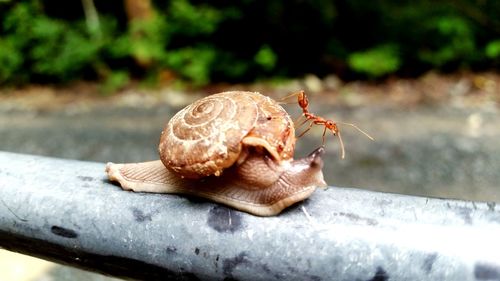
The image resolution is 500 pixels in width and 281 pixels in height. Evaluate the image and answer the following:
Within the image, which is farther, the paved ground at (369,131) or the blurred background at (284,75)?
the blurred background at (284,75)

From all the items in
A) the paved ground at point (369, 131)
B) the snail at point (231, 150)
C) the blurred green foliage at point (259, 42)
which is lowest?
the paved ground at point (369, 131)

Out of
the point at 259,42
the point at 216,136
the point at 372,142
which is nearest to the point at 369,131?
the point at 372,142

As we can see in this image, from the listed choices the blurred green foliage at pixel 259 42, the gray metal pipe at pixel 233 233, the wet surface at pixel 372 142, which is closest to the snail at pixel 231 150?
the gray metal pipe at pixel 233 233

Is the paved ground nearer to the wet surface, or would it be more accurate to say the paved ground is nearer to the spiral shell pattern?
the wet surface

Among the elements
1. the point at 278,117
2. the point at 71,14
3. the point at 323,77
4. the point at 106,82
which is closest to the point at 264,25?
the point at 323,77

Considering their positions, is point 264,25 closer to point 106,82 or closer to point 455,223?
point 106,82

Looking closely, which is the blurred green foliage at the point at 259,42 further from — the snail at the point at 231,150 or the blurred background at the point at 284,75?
the snail at the point at 231,150
